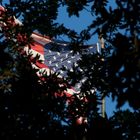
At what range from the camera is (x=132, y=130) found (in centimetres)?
955

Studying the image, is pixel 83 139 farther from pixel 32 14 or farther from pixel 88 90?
pixel 32 14

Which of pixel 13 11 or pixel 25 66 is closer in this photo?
pixel 25 66

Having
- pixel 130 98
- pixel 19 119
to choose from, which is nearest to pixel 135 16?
pixel 130 98

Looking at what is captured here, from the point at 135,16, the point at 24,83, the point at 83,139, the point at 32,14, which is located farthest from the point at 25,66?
A: the point at 135,16

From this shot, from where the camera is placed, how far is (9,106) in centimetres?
934

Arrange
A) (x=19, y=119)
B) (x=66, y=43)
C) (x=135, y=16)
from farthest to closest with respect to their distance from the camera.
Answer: (x=66, y=43)
(x=19, y=119)
(x=135, y=16)

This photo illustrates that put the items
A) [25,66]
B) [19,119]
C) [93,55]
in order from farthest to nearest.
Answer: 1. [93,55]
2. [25,66]
3. [19,119]

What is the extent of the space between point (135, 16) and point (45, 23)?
18.1 feet

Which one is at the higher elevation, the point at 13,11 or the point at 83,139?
the point at 13,11

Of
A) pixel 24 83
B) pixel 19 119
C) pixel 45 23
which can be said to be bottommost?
pixel 19 119

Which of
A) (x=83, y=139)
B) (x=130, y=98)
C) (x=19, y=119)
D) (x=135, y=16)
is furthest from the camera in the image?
(x=19, y=119)

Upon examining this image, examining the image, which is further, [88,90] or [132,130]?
[88,90]

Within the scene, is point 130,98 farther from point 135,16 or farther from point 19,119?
point 19,119

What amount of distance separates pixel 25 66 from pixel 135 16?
483 cm
